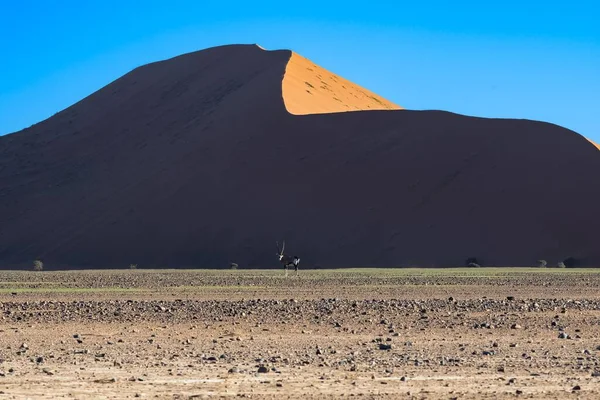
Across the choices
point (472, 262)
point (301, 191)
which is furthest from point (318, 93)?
point (472, 262)

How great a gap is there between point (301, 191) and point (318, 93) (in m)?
23.4

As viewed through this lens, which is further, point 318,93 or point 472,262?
point 318,93

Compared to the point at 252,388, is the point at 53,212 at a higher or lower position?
higher

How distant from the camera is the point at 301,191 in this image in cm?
6856

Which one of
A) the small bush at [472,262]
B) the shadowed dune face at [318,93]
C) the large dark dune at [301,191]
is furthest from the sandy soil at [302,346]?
the shadowed dune face at [318,93]

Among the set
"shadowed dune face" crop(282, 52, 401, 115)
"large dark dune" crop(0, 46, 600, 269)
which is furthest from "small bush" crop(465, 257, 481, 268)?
"shadowed dune face" crop(282, 52, 401, 115)

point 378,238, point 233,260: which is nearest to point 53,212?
point 233,260

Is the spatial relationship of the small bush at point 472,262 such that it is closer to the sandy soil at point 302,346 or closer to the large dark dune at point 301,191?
the large dark dune at point 301,191

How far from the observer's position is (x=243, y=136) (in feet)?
253

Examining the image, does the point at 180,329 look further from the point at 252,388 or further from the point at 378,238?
the point at 378,238

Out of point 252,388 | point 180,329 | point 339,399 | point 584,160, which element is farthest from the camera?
point 584,160

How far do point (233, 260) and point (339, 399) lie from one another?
5345cm

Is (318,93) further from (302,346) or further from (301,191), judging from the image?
(302,346)

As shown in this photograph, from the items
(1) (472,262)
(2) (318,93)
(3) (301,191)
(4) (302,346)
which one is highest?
(2) (318,93)
